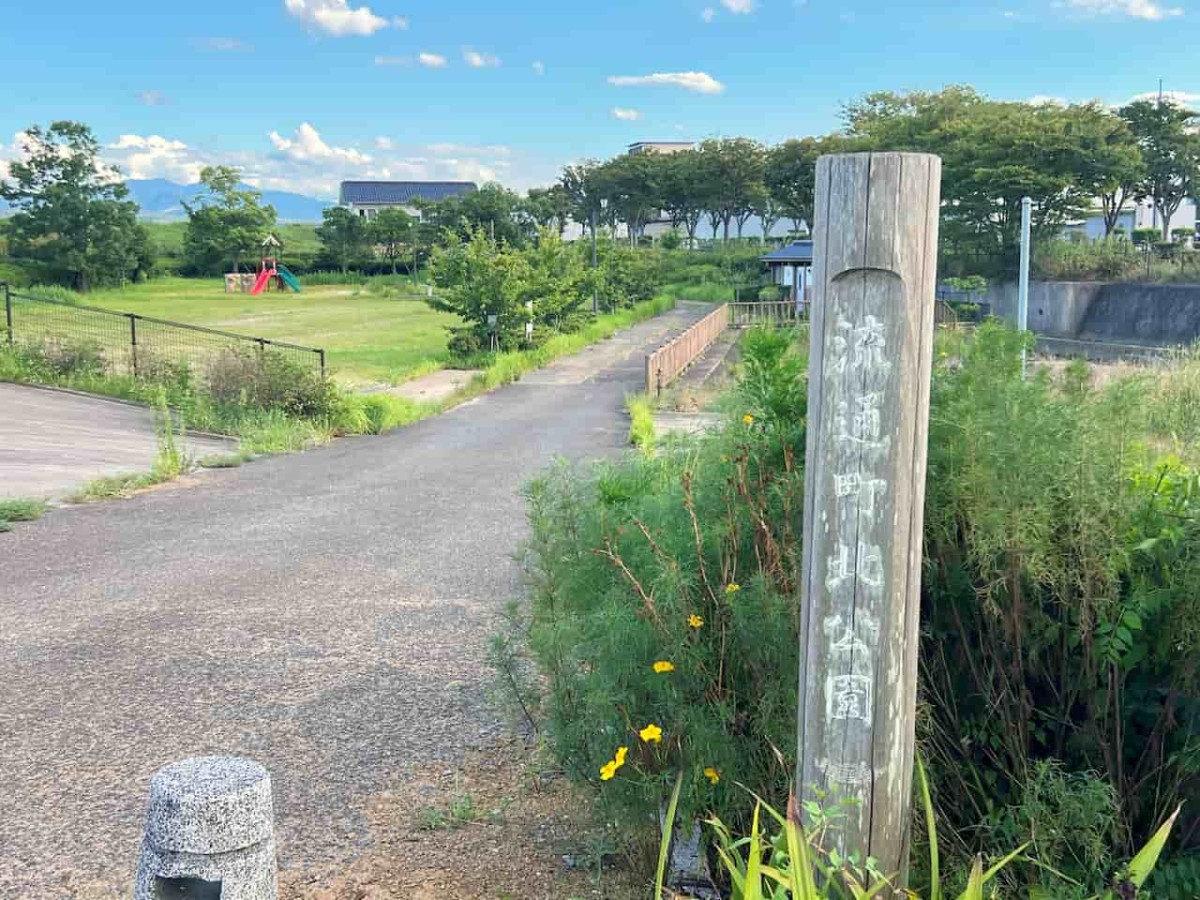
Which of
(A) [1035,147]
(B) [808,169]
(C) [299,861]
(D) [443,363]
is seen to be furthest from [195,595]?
(B) [808,169]

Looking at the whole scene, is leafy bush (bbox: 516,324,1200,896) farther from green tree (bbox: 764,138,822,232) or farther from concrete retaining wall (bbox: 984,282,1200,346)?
green tree (bbox: 764,138,822,232)

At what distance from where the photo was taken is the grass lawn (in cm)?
2819

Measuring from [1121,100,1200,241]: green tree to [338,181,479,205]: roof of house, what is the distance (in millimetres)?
89243

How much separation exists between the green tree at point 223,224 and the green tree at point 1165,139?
46741 millimetres

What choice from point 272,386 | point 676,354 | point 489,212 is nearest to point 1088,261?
point 676,354

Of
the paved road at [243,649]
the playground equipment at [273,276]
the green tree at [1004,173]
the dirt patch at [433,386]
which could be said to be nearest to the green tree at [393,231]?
the playground equipment at [273,276]

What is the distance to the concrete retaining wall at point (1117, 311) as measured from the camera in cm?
3453

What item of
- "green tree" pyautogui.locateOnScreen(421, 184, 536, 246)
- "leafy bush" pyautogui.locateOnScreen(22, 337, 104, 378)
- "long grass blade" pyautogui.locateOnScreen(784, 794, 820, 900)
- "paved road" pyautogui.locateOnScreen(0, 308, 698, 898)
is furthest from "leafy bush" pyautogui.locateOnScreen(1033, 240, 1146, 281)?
"long grass blade" pyautogui.locateOnScreen(784, 794, 820, 900)

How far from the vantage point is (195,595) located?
271 inches

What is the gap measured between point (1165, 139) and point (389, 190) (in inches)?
3953

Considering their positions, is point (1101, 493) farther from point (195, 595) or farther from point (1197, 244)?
point (1197, 244)

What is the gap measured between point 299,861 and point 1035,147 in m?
42.9

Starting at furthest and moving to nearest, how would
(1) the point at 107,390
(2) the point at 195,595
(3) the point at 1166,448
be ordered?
(1) the point at 107,390, (2) the point at 195,595, (3) the point at 1166,448

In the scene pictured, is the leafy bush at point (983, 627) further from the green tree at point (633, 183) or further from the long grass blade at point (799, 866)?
the green tree at point (633, 183)
